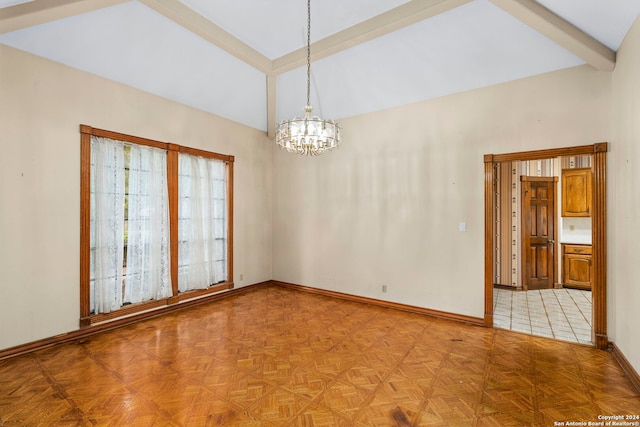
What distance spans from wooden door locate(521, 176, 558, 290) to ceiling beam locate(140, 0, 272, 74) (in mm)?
5419

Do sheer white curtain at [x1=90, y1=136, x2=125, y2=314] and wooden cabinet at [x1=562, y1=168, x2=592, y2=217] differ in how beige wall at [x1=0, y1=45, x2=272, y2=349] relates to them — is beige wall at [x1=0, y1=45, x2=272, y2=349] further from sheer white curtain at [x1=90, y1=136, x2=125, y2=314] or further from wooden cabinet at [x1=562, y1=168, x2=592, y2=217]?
wooden cabinet at [x1=562, y1=168, x2=592, y2=217]

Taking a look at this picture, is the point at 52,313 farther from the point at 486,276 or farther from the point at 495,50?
the point at 495,50

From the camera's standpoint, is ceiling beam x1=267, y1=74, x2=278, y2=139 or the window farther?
ceiling beam x1=267, y1=74, x2=278, y2=139

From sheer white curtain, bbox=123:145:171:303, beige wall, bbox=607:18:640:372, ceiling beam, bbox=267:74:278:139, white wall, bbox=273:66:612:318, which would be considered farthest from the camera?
ceiling beam, bbox=267:74:278:139

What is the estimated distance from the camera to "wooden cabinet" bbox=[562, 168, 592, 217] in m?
5.91

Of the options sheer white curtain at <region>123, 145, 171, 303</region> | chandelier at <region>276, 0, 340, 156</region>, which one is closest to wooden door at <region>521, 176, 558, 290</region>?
chandelier at <region>276, 0, 340, 156</region>

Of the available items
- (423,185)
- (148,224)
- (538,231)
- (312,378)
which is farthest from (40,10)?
(538,231)

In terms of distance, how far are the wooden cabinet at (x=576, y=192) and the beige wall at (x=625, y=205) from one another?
3413mm

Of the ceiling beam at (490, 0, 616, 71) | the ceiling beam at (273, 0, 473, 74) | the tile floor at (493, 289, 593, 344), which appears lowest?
the tile floor at (493, 289, 593, 344)

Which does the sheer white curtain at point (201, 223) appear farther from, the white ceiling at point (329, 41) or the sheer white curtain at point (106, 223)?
the white ceiling at point (329, 41)

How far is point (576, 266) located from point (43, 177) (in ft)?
28.1

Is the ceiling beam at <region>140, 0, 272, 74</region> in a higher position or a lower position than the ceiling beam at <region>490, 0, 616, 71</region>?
higher

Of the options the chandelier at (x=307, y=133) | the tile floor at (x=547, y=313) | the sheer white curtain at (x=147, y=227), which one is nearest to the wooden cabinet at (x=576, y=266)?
the tile floor at (x=547, y=313)

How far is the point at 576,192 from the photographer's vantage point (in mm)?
6012
